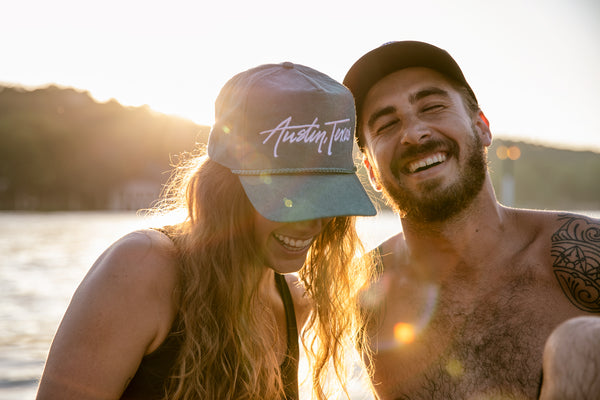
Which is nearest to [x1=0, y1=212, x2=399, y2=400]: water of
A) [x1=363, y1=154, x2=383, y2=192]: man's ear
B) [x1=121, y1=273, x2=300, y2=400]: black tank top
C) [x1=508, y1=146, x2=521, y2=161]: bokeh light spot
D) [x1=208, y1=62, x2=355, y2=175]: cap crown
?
[x1=363, y1=154, x2=383, y2=192]: man's ear

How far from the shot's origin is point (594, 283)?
275 cm

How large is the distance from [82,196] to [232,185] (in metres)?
72.2

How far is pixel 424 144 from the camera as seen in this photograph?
301cm

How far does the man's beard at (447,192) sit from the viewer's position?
305 centimetres

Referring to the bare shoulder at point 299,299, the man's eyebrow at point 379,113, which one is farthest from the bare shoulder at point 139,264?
the man's eyebrow at point 379,113

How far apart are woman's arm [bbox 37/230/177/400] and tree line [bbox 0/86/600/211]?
60.8 metres

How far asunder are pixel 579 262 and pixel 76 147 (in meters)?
74.4

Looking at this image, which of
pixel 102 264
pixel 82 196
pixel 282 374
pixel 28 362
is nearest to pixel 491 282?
pixel 282 374

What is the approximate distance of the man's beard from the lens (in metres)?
3.05

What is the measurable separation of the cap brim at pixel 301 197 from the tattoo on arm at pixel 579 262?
1775 millimetres

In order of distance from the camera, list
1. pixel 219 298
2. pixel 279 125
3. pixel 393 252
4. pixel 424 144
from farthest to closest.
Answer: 1. pixel 393 252
2. pixel 424 144
3. pixel 219 298
4. pixel 279 125

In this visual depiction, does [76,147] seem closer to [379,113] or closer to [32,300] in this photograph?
[32,300]

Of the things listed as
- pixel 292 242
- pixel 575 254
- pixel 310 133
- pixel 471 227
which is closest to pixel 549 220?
pixel 575 254

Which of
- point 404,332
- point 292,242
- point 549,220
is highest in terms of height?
point 292,242
